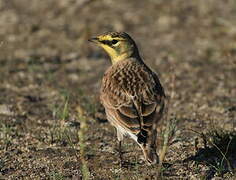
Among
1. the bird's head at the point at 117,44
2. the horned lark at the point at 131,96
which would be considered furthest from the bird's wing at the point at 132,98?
the bird's head at the point at 117,44

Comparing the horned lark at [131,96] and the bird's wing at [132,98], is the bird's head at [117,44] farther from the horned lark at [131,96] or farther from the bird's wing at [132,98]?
the bird's wing at [132,98]

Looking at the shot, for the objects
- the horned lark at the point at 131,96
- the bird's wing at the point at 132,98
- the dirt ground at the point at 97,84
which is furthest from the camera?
the dirt ground at the point at 97,84

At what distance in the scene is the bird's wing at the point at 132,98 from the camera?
5500 mm

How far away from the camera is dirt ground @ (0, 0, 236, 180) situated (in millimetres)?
6027

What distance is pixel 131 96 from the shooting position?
5.88m

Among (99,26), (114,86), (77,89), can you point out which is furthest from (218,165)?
(99,26)

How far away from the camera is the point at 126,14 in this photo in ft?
40.5

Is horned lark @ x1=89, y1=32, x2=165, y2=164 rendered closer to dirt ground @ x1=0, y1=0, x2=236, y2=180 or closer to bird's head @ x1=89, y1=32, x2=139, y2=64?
bird's head @ x1=89, y1=32, x2=139, y2=64

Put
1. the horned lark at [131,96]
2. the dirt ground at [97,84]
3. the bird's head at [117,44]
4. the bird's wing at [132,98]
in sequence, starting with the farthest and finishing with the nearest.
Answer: the bird's head at [117,44] → the dirt ground at [97,84] → the bird's wing at [132,98] → the horned lark at [131,96]

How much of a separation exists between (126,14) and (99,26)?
2.94 feet

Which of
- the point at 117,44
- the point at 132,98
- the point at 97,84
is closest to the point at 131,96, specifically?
the point at 132,98

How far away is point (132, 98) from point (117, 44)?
3.85 feet

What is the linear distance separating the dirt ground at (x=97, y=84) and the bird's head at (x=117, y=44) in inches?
32.8

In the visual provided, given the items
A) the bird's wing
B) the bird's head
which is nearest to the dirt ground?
the bird's wing
